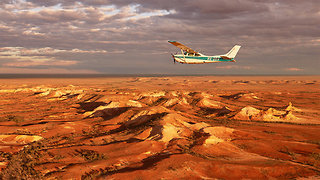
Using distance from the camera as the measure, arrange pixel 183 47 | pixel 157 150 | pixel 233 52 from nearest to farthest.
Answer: pixel 157 150, pixel 183 47, pixel 233 52

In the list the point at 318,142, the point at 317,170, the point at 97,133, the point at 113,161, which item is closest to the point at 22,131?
the point at 97,133

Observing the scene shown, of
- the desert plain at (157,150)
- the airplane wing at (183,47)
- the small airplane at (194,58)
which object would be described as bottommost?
the desert plain at (157,150)

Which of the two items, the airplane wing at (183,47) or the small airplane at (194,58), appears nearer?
the airplane wing at (183,47)

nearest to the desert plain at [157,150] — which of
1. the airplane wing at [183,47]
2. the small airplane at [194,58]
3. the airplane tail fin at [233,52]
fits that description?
the small airplane at [194,58]

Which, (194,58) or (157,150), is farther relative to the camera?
(194,58)

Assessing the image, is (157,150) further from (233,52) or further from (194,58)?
(233,52)

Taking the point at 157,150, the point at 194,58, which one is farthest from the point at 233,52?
the point at 157,150

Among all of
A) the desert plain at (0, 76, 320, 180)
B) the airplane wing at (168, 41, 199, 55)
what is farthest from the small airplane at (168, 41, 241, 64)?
the desert plain at (0, 76, 320, 180)

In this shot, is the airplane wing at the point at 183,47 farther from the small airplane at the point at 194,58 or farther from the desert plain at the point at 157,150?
the desert plain at the point at 157,150

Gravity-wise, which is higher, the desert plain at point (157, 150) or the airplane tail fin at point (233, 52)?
the airplane tail fin at point (233, 52)

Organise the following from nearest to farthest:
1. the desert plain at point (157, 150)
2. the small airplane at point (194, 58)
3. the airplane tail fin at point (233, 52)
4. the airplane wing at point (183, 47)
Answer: the desert plain at point (157, 150), the airplane wing at point (183, 47), the small airplane at point (194, 58), the airplane tail fin at point (233, 52)

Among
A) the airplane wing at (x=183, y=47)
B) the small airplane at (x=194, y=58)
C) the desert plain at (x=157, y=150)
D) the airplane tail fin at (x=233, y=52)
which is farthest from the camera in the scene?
the airplane tail fin at (x=233, y=52)

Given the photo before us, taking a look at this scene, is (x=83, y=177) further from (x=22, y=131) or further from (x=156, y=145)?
(x=22, y=131)

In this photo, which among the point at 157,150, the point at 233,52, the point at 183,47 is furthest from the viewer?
the point at 233,52
